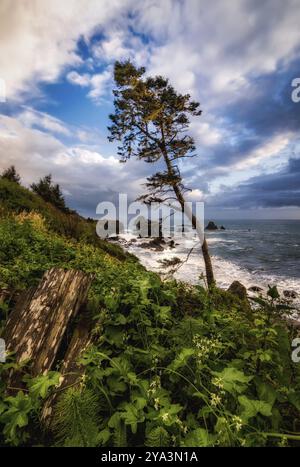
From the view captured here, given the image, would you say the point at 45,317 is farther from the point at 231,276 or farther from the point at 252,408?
the point at 231,276

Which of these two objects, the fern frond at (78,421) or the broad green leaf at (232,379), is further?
the broad green leaf at (232,379)

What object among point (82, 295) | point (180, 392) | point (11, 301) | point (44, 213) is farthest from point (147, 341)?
point (44, 213)

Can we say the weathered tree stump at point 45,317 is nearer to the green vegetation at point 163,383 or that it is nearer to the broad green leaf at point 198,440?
the green vegetation at point 163,383

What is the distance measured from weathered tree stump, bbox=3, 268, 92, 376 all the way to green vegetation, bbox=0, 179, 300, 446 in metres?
0.27

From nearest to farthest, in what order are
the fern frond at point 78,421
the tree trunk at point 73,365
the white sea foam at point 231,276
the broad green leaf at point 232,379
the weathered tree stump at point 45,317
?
the fern frond at point 78,421 < the broad green leaf at point 232,379 < the tree trunk at point 73,365 < the weathered tree stump at point 45,317 < the white sea foam at point 231,276

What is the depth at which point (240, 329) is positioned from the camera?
3783 mm

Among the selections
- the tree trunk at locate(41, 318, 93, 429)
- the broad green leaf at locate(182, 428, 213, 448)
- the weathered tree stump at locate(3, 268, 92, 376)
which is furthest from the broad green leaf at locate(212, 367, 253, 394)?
the weathered tree stump at locate(3, 268, 92, 376)

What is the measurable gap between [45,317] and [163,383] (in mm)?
1860

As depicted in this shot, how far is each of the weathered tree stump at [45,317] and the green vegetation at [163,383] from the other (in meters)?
0.27

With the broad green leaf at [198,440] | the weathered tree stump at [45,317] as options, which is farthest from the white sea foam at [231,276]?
the broad green leaf at [198,440]

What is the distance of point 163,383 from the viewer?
293 cm

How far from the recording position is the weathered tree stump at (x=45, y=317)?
3.20 meters

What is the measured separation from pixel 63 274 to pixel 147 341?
5.75 feet

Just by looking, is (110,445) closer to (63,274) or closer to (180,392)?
(180,392)
